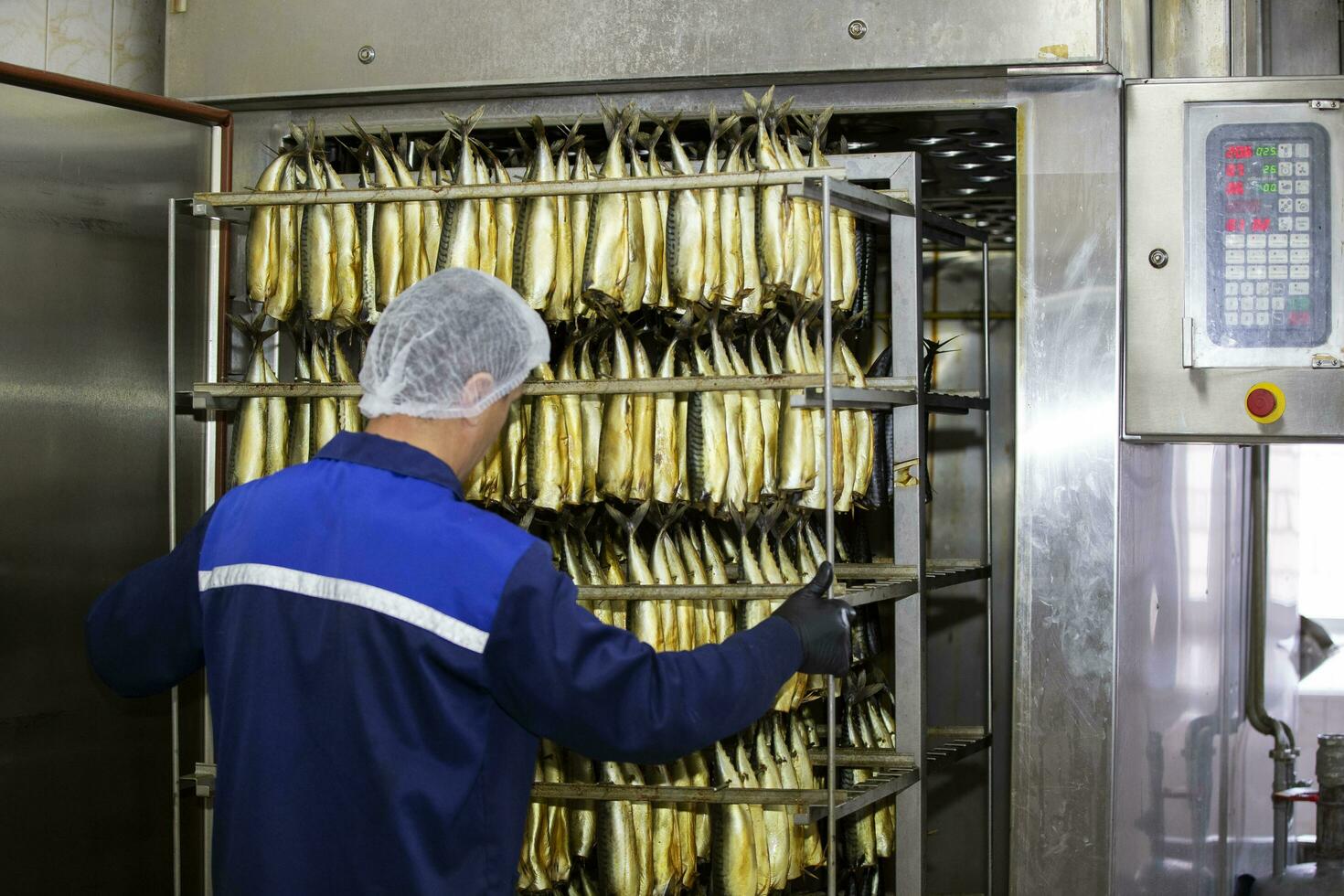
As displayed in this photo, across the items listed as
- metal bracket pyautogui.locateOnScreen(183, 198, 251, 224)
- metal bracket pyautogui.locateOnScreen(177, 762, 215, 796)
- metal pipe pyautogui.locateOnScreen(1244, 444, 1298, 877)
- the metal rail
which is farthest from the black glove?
metal pipe pyautogui.locateOnScreen(1244, 444, 1298, 877)

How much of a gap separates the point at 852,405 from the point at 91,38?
87.3 inches

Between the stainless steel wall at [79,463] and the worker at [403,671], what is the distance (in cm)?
94

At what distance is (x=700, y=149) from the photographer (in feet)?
11.0

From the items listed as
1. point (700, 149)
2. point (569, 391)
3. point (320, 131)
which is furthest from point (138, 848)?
point (700, 149)

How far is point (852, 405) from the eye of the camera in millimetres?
2703

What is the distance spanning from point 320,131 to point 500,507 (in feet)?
3.30

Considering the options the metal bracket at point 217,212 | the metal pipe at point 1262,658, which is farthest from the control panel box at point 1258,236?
the metal bracket at point 217,212

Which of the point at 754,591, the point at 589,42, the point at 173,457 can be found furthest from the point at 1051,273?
the point at 173,457

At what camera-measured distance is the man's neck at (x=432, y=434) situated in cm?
206

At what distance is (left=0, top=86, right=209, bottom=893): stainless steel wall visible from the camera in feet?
8.87

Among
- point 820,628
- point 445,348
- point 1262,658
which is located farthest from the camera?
point 1262,658

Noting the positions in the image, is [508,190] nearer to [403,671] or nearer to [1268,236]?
[403,671]

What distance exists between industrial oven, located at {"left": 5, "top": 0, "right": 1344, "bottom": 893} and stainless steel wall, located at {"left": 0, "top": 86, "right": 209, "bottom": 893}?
7 cm

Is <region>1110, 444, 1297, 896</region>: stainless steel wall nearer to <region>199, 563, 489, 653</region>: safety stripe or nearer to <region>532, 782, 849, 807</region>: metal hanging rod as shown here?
<region>532, 782, 849, 807</region>: metal hanging rod
